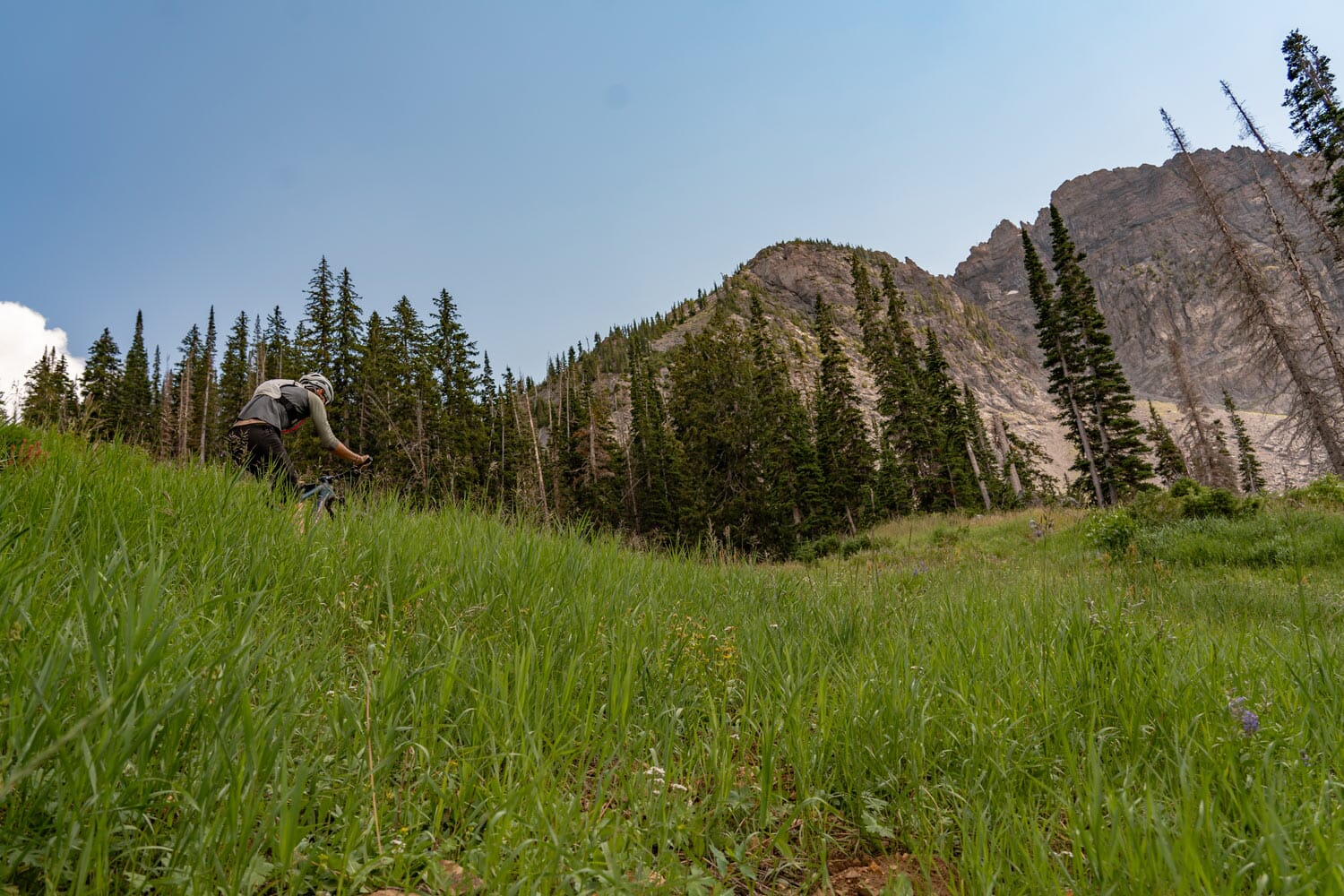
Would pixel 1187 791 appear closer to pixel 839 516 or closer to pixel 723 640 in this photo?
pixel 723 640

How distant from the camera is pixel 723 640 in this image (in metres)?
3.30

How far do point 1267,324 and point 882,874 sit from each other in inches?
1268

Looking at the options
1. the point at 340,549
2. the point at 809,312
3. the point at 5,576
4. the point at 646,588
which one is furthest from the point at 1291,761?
the point at 809,312

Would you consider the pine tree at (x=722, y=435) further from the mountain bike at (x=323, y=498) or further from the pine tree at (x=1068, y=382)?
the mountain bike at (x=323, y=498)

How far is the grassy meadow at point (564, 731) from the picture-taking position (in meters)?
1.25

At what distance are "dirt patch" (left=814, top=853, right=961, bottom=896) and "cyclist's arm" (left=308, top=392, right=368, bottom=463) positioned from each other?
227 inches

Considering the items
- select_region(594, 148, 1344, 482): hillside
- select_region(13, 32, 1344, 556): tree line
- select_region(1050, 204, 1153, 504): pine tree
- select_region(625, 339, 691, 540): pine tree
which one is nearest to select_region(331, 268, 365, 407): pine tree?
select_region(13, 32, 1344, 556): tree line

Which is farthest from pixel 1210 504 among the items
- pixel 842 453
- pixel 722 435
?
pixel 842 453

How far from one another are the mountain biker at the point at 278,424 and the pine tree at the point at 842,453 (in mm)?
37909

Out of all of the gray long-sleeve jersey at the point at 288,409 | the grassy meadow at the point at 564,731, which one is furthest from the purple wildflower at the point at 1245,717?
the gray long-sleeve jersey at the point at 288,409

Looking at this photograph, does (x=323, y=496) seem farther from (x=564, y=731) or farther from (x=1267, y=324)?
(x=1267, y=324)

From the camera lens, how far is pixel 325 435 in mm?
6289

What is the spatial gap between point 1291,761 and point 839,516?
1662 inches

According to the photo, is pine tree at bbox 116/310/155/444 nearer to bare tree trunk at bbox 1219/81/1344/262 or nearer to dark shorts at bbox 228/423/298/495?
dark shorts at bbox 228/423/298/495
